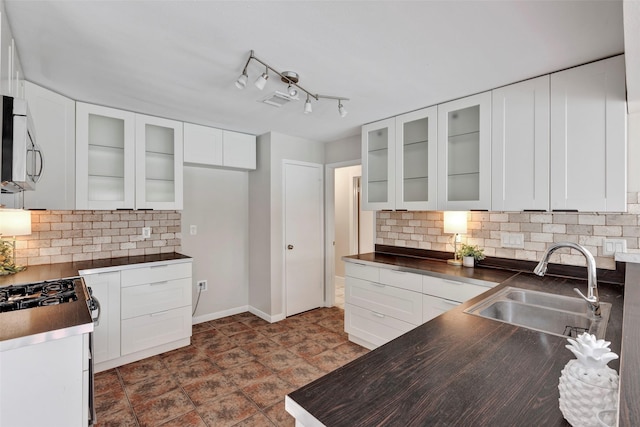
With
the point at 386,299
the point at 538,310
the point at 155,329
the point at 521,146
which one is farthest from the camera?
the point at 155,329

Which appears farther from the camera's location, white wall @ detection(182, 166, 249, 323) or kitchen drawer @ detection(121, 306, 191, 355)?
white wall @ detection(182, 166, 249, 323)

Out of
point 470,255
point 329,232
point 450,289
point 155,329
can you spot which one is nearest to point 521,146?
point 470,255

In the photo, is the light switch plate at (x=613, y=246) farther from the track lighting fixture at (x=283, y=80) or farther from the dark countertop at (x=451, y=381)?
the track lighting fixture at (x=283, y=80)

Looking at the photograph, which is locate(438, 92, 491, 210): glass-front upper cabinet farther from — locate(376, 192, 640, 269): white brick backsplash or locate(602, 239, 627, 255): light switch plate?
locate(602, 239, 627, 255): light switch plate

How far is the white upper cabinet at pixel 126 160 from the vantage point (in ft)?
8.98

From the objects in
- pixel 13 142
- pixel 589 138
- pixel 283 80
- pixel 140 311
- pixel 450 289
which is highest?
pixel 283 80

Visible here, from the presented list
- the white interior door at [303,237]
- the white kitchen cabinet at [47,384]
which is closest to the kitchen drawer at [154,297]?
the white interior door at [303,237]

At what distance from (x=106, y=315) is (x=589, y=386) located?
3.18 metres

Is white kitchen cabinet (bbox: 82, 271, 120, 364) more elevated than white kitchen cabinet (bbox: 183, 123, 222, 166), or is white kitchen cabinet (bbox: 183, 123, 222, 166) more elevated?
white kitchen cabinet (bbox: 183, 123, 222, 166)

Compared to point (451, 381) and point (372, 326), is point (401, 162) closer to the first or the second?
point (372, 326)

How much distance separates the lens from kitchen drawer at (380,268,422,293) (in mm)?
2605

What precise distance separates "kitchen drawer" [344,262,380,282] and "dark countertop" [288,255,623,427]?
1.53m

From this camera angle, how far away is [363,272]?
119 inches

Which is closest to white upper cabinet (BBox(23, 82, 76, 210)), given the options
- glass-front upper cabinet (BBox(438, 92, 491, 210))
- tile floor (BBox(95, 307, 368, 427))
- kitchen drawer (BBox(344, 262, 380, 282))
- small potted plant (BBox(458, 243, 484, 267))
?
tile floor (BBox(95, 307, 368, 427))
